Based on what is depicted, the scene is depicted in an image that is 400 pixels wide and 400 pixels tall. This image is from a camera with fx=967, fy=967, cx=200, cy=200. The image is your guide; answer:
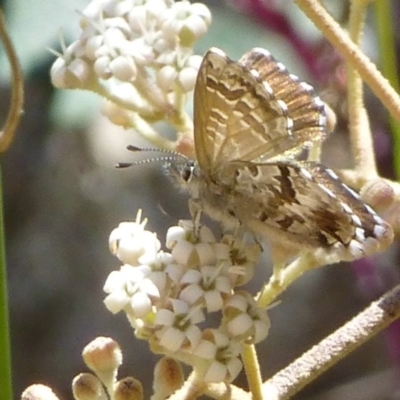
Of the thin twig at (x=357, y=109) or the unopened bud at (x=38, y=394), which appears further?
the thin twig at (x=357, y=109)

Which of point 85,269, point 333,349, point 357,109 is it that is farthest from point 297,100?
point 85,269

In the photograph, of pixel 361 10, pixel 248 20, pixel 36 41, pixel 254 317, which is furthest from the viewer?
pixel 248 20

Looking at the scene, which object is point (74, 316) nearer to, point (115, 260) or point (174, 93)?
point (115, 260)

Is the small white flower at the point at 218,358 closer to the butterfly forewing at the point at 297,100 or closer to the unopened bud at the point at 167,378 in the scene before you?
the unopened bud at the point at 167,378

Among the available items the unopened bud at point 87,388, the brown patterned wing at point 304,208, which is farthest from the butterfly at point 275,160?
the unopened bud at point 87,388

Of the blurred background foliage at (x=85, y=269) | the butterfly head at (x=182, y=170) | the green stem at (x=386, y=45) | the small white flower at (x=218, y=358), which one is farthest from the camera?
the blurred background foliage at (x=85, y=269)

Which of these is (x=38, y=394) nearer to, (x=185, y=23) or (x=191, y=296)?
(x=191, y=296)

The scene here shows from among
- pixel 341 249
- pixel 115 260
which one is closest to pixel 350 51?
pixel 341 249

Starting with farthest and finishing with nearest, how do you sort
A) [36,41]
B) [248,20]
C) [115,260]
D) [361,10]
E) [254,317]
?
[115,260], [248,20], [36,41], [361,10], [254,317]
